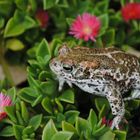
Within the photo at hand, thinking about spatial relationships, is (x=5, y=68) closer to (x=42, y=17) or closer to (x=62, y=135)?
(x=42, y=17)

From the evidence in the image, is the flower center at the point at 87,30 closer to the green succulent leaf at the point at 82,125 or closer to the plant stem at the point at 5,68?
the plant stem at the point at 5,68

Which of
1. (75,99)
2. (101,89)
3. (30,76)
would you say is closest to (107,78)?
(101,89)

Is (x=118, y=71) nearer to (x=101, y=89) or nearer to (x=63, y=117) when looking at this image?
(x=101, y=89)

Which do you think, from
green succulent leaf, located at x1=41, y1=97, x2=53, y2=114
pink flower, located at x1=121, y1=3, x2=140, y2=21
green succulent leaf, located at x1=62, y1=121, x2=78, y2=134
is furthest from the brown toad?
pink flower, located at x1=121, y1=3, x2=140, y2=21

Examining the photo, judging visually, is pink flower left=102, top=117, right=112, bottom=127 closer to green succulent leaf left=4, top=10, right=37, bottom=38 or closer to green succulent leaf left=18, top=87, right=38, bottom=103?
green succulent leaf left=18, top=87, right=38, bottom=103

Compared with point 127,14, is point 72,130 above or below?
below

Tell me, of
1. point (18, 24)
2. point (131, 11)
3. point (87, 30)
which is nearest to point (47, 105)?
point (87, 30)
